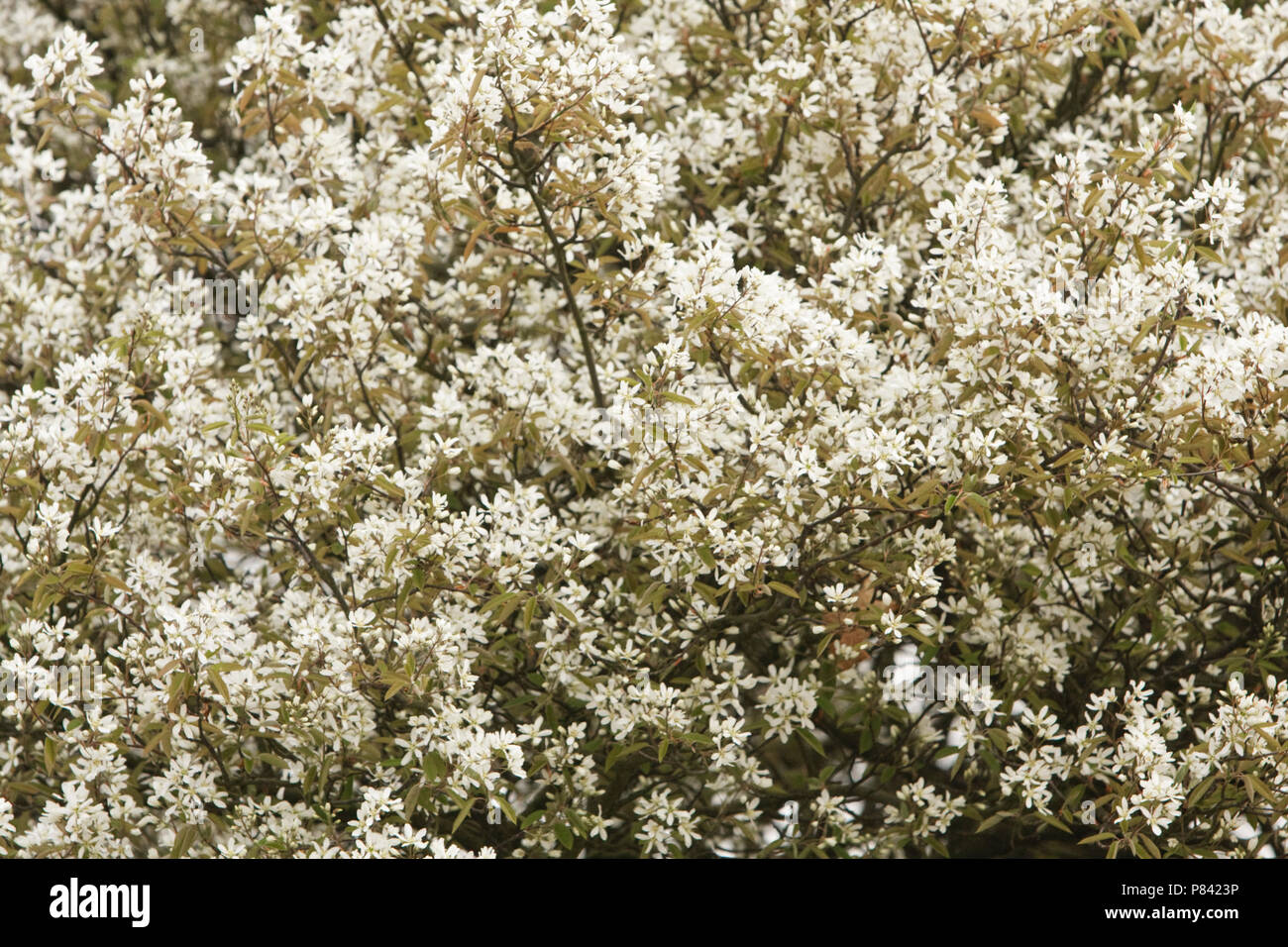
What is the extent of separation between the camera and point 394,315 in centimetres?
494

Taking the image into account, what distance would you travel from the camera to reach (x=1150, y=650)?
15.7 ft

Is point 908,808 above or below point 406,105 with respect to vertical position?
below

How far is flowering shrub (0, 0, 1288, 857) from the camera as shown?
414 cm

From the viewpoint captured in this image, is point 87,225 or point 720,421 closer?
point 720,421

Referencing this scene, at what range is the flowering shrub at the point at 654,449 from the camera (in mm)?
4141

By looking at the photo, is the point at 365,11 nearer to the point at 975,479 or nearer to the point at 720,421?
the point at 720,421

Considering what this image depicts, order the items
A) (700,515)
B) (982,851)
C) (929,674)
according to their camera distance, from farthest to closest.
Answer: (982,851)
(929,674)
(700,515)

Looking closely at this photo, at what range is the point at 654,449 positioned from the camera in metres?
4.13

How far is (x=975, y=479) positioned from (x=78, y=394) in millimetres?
3120

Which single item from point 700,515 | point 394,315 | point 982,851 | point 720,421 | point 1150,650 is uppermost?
point 394,315

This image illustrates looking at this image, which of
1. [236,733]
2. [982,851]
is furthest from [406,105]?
[982,851]

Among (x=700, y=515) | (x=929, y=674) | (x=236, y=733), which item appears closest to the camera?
(x=700, y=515)

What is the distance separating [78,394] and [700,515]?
2269mm

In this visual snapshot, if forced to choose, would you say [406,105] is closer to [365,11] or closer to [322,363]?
[365,11]
